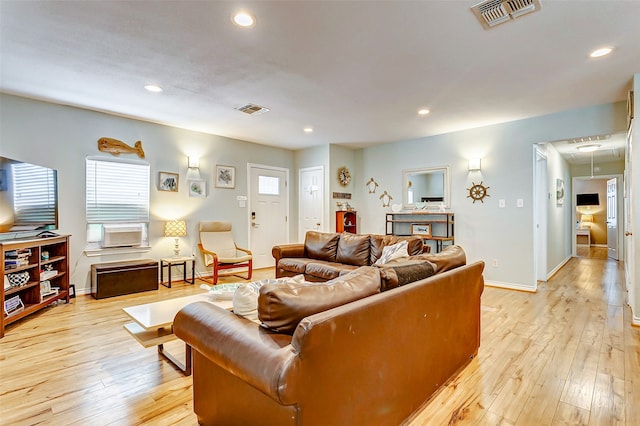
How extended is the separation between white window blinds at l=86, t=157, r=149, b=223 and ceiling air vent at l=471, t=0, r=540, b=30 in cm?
446

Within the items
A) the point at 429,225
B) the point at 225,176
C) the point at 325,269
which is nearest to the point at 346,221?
the point at 429,225

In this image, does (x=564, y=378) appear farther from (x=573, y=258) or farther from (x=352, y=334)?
(x=573, y=258)

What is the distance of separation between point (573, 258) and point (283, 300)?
8.36m

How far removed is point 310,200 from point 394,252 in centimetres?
307

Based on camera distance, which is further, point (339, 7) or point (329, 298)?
point (339, 7)

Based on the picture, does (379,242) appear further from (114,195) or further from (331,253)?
(114,195)

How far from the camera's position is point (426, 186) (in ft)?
17.9

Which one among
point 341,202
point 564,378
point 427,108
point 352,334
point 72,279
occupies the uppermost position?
point 427,108

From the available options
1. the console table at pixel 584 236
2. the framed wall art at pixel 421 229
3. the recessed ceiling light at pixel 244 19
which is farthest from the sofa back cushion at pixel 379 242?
the console table at pixel 584 236

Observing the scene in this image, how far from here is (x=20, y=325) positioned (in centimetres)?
299

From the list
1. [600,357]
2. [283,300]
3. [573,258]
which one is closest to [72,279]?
[283,300]

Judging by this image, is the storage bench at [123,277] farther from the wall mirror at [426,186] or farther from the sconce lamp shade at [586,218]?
the sconce lamp shade at [586,218]

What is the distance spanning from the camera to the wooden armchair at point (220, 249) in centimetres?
483

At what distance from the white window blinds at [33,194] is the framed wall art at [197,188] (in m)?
1.74
